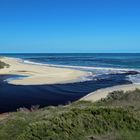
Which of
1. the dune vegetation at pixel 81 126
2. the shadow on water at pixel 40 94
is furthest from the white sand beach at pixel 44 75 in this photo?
the dune vegetation at pixel 81 126

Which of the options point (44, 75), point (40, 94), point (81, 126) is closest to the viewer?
point (81, 126)

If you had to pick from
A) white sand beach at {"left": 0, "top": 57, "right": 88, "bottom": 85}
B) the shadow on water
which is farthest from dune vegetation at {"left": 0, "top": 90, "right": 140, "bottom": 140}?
white sand beach at {"left": 0, "top": 57, "right": 88, "bottom": 85}

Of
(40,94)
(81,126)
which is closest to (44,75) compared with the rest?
(40,94)

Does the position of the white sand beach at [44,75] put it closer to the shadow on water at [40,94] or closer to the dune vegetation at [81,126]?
the shadow on water at [40,94]

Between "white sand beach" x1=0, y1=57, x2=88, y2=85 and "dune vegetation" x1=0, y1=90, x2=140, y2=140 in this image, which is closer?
"dune vegetation" x1=0, y1=90, x2=140, y2=140

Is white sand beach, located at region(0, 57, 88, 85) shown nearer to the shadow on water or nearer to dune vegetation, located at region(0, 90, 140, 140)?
the shadow on water

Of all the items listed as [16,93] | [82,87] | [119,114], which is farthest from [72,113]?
[82,87]

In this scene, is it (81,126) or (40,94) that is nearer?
(81,126)

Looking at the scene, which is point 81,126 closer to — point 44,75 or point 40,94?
point 40,94
